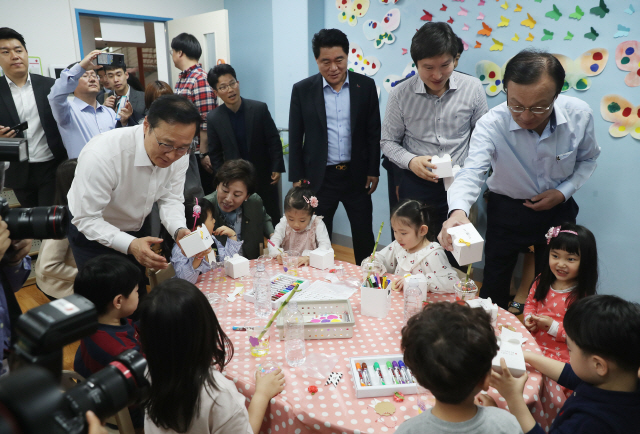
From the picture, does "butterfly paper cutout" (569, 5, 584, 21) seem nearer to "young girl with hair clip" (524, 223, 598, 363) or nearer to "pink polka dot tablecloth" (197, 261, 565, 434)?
"young girl with hair clip" (524, 223, 598, 363)

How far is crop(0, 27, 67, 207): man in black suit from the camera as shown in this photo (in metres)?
3.14

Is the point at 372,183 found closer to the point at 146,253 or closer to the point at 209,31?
the point at 146,253

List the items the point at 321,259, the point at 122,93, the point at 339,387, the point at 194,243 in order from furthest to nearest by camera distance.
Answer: the point at 122,93 < the point at 321,259 < the point at 194,243 < the point at 339,387

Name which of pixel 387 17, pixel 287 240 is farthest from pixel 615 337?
pixel 387 17

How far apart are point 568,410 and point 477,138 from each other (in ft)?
4.27

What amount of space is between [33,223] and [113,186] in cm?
85

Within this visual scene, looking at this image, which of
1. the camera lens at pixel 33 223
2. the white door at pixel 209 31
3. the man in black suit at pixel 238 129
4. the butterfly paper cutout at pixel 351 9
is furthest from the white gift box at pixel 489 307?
the white door at pixel 209 31

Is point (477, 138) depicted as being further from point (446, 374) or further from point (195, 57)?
point (195, 57)

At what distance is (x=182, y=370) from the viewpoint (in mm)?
1201

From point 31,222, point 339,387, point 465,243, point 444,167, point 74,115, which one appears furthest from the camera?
point 74,115

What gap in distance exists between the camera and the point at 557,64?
1804mm

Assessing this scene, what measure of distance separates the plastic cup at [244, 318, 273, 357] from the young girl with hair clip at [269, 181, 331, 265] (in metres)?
0.94

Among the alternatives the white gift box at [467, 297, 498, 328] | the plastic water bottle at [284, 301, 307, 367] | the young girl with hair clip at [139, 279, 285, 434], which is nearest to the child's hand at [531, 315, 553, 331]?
the white gift box at [467, 297, 498, 328]

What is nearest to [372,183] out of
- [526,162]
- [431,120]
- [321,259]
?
[431,120]
